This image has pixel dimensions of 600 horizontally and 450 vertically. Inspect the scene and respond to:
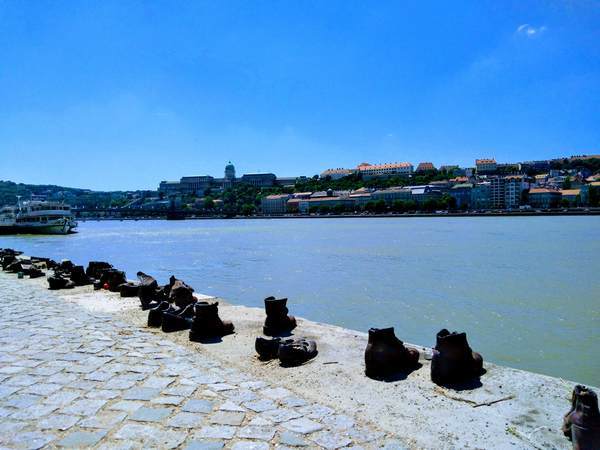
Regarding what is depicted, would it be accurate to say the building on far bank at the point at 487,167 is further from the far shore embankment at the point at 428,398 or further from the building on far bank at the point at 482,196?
the far shore embankment at the point at 428,398

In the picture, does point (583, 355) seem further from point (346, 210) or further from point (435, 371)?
point (346, 210)

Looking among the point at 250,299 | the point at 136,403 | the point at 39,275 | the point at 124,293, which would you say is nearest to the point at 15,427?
the point at 136,403

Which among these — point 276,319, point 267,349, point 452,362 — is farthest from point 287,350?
point 452,362

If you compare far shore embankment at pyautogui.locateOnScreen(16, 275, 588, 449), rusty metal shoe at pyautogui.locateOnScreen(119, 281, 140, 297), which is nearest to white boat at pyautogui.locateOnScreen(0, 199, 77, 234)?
rusty metal shoe at pyautogui.locateOnScreen(119, 281, 140, 297)

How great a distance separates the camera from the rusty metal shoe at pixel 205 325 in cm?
730

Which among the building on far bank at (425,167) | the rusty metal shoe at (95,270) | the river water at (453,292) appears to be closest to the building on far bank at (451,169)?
the building on far bank at (425,167)

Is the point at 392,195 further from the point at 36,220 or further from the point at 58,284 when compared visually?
the point at 58,284

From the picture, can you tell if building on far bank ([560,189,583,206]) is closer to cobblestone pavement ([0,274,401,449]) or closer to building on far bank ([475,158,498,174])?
building on far bank ([475,158,498,174])

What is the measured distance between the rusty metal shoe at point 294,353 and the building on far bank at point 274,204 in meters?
164

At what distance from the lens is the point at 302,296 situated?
15.6 m

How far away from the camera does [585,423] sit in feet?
11.6

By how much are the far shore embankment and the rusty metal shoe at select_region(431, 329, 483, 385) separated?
15 cm

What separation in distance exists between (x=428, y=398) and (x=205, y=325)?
12.5ft

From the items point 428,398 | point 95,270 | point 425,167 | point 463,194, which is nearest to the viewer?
point 428,398
